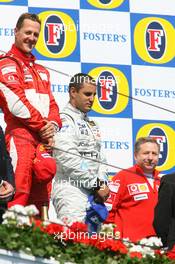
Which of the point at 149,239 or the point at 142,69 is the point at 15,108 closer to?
the point at 149,239

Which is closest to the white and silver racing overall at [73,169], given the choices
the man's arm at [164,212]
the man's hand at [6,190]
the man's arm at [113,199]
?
the man's arm at [113,199]

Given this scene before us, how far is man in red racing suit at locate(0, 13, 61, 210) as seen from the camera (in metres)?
12.4

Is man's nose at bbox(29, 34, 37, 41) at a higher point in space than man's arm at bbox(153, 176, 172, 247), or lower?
higher

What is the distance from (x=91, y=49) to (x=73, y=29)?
0.24 metres

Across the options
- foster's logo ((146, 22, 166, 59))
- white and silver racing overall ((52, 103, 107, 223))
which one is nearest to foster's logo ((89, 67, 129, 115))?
foster's logo ((146, 22, 166, 59))

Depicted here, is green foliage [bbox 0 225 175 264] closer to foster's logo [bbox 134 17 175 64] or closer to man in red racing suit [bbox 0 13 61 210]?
man in red racing suit [bbox 0 13 61 210]

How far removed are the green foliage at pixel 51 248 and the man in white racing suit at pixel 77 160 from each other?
116 centimetres

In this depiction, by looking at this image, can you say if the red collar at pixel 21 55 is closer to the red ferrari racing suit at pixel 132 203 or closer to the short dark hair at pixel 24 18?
the short dark hair at pixel 24 18

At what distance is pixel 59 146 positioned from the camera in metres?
12.8

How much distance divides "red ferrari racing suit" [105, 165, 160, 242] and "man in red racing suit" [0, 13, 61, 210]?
2.76 ft

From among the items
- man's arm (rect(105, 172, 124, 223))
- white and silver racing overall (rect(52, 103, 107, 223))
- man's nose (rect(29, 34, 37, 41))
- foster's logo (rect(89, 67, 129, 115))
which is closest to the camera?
white and silver racing overall (rect(52, 103, 107, 223))

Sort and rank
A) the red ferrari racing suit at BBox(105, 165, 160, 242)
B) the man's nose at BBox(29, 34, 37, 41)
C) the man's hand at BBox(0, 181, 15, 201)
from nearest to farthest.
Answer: the man's hand at BBox(0, 181, 15, 201), the man's nose at BBox(29, 34, 37, 41), the red ferrari racing suit at BBox(105, 165, 160, 242)

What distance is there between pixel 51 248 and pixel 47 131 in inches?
57.9

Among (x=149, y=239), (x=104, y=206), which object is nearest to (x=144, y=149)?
Answer: (x=104, y=206)
